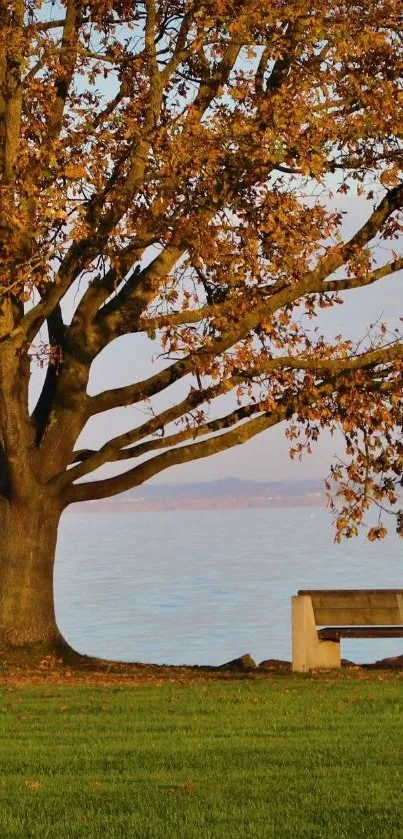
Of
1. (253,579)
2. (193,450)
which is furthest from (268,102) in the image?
(253,579)

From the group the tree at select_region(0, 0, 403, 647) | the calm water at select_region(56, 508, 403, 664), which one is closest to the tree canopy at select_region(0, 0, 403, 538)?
the tree at select_region(0, 0, 403, 647)

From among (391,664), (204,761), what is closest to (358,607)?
(391,664)

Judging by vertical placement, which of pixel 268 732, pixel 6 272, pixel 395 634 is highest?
pixel 6 272

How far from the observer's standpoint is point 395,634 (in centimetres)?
1667

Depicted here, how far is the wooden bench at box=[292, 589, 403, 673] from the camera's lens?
1684 centimetres

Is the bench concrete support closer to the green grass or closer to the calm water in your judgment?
the green grass

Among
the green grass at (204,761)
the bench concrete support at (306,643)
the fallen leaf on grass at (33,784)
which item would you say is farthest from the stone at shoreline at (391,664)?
the fallen leaf on grass at (33,784)

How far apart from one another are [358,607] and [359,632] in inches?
13.0

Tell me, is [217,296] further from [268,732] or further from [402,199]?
[268,732]

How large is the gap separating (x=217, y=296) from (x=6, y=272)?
3.07 metres

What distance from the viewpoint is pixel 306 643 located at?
56.5 feet

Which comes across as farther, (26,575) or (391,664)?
(391,664)

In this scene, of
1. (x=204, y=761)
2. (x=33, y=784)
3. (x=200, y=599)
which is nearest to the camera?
(x=33, y=784)

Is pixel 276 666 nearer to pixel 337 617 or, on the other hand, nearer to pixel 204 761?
pixel 337 617
